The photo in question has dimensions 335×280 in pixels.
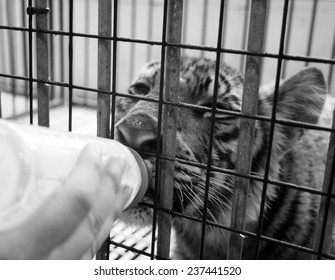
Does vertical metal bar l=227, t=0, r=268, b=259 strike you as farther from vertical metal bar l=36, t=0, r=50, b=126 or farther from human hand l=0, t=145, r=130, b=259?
vertical metal bar l=36, t=0, r=50, b=126

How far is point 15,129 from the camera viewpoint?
686 millimetres

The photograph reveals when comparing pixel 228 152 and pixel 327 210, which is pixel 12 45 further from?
pixel 327 210

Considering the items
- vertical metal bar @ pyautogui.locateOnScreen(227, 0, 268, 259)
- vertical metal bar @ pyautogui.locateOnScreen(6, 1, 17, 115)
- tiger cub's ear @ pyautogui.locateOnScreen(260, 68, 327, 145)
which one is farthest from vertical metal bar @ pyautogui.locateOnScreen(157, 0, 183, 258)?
vertical metal bar @ pyautogui.locateOnScreen(6, 1, 17, 115)

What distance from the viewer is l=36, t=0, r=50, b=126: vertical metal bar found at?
3.12ft

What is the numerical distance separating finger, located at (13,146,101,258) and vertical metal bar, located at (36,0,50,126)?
413 millimetres

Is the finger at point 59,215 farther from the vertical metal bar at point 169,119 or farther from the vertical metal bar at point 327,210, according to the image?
the vertical metal bar at point 327,210

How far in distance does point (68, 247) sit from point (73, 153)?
17 cm

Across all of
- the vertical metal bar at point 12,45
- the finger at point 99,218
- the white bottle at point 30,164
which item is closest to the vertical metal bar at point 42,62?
the white bottle at point 30,164

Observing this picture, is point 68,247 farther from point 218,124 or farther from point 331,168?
point 218,124

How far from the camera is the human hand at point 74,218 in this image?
1.89 feet
